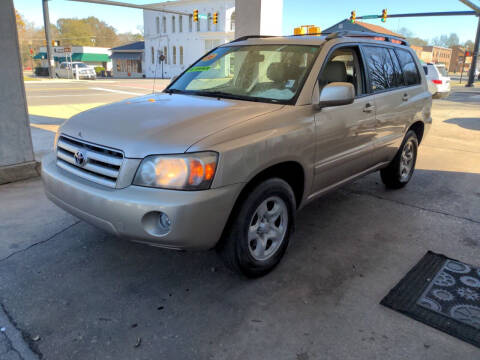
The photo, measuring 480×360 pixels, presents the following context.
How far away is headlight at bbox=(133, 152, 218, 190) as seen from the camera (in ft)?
7.93

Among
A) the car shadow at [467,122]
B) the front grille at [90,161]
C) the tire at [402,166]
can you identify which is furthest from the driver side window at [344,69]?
the car shadow at [467,122]

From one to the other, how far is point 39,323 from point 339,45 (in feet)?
10.8

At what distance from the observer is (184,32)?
54.3 m

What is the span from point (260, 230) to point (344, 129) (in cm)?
128

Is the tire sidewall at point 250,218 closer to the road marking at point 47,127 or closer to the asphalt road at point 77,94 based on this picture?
the road marking at point 47,127

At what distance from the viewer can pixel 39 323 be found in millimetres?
2488

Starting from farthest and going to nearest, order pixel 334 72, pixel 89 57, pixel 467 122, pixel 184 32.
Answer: pixel 89 57 → pixel 184 32 → pixel 467 122 → pixel 334 72

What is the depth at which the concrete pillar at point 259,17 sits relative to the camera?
7.68m

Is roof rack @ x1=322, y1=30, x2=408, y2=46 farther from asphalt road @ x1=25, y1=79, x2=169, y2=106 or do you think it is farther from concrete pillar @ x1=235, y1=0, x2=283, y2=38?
asphalt road @ x1=25, y1=79, x2=169, y2=106

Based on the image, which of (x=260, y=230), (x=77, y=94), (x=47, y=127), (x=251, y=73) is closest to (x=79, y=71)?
(x=77, y=94)

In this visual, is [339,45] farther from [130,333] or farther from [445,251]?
[130,333]

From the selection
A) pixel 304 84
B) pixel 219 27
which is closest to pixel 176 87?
pixel 304 84

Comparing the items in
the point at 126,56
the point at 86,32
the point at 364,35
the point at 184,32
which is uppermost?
the point at 86,32

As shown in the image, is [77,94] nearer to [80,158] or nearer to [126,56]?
[80,158]
